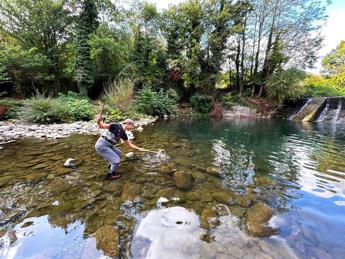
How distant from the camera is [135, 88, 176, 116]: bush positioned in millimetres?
11248

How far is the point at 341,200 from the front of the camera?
110 inches

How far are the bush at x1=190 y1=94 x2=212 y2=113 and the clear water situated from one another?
1020 centimetres

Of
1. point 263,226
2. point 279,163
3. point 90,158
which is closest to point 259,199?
point 263,226

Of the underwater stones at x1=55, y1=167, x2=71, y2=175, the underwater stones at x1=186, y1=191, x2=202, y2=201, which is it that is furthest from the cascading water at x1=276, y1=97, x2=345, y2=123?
the underwater stones at x1=55, y1=167, x2=71, y2=175

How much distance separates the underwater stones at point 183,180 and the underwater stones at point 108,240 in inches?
51.0

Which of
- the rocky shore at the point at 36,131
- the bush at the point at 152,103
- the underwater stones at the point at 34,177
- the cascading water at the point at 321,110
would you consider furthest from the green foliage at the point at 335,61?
the underwater stones at the point at 34,177

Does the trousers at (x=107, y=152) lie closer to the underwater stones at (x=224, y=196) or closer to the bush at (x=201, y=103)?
the underwater stones at (x=224, y=196)

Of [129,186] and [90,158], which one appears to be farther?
[90,158]

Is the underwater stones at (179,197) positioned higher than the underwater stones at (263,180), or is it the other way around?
the underwater stones at (179,197)

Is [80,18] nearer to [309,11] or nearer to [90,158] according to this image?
[90,158]

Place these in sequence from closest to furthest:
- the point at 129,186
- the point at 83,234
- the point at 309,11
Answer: the point at 83,234
the point at 129,186
the point at 309,11

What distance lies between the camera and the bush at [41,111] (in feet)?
25.5

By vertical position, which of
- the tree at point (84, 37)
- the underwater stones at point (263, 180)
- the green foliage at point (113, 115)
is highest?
the tree at point (84, 37)

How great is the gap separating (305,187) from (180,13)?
1506 centimetres
